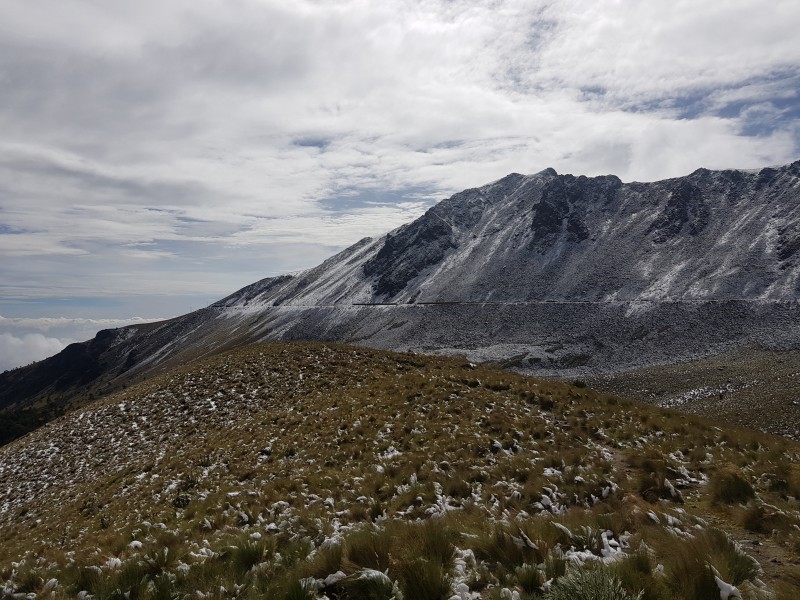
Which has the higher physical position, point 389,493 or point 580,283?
point 580,283

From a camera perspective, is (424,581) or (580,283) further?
(580,283)

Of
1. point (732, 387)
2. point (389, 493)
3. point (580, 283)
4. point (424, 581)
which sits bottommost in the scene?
point (732, 387)

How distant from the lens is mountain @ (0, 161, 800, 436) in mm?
86875

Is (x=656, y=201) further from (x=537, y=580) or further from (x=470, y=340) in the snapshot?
(x=537, y=580)

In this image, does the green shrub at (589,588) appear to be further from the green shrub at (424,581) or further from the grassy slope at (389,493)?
the green shrub at (424,581)

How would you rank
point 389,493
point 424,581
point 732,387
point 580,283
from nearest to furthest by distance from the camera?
point 424,581, point 389,493, point 732,387, point 580,283

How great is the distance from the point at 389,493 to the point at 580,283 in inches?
4960

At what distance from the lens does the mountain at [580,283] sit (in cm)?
8688

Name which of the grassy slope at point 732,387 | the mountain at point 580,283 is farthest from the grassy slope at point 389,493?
the mountain at point 580,283

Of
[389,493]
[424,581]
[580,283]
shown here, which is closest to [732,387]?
[389,493]

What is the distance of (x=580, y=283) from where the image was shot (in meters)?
127

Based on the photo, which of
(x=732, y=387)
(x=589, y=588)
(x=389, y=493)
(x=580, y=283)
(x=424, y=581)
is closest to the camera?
(x=589, y=588)

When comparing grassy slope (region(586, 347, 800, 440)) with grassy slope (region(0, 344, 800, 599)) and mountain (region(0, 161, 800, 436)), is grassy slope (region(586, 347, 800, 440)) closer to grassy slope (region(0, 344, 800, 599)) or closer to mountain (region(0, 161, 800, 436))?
mountain (region(0, 161, 800, 436))

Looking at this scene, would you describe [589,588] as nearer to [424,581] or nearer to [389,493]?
[424,581]
